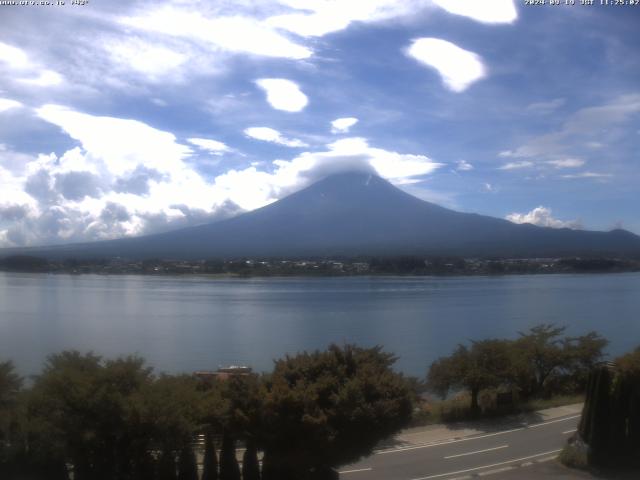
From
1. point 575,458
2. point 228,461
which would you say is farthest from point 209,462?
point 575,458

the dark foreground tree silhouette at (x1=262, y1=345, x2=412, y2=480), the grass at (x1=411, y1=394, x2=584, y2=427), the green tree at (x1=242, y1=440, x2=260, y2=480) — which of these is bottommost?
the grass at (x1=411, y1=394, x2=584, y2=427)

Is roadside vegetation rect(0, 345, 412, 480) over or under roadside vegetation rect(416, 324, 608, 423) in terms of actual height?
over

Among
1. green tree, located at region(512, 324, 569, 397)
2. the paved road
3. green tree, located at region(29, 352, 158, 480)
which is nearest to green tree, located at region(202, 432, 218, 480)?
green tree, located at region(29, 352, 158, 480)

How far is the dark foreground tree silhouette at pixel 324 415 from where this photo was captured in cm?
628

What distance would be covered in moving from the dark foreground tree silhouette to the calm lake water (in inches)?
392

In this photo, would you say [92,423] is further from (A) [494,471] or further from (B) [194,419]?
(A) [494,471]

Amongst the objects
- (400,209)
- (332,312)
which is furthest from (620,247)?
(332,312)

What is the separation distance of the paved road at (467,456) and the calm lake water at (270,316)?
25.6 feet

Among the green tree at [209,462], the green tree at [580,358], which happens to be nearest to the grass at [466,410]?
the green tree at [580,358]

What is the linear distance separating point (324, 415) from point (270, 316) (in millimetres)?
24552

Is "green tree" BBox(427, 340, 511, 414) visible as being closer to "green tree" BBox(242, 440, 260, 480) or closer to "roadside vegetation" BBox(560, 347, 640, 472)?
"roadside vegetation" BBox(560, 347, 640, 472)

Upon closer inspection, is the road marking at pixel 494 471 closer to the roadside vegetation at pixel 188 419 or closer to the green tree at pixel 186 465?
the roadside vegetation at pixel 188 419

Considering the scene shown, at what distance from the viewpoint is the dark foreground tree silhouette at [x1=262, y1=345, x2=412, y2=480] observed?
628cm

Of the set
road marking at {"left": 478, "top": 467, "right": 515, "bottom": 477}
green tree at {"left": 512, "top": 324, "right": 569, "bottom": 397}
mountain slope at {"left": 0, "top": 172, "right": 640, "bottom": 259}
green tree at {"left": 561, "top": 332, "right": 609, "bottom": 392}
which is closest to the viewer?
road marking at {"left": 478, "top": 467, "right": 515, "bottom": 477}
